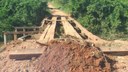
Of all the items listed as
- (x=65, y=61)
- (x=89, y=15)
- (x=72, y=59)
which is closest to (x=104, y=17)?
(x=89, y=15)

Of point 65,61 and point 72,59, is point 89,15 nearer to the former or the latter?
point 72,59

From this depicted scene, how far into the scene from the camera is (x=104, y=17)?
18.4 meters

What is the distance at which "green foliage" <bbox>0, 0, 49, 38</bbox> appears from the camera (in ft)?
57.1

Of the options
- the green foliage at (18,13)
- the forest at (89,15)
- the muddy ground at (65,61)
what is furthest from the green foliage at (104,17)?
the muddy ground at (65,61)

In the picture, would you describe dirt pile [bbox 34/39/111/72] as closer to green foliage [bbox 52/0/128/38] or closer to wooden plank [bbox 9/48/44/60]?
wooden plank [bbox 9/48/44/60]

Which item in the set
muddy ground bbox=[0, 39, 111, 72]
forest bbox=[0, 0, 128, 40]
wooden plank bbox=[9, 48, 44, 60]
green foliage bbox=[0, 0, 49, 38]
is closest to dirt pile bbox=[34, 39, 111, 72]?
muddy ground bbox=[0, 39, 111, 72]

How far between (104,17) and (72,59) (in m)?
10.1

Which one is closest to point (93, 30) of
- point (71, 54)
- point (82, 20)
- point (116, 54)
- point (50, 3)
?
point (82, 20)

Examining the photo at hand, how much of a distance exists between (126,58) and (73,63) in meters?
1.98

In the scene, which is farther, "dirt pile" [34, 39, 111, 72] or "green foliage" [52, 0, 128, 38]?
"green foliage" [52, 0, 128, 38]

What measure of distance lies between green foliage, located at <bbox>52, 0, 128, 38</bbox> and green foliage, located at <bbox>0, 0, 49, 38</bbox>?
2629mm

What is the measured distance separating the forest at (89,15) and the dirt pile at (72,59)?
792 cm

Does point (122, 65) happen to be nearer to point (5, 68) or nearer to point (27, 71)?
point (27, 71)

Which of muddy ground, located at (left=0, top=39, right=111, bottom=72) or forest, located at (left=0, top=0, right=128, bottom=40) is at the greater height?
muddy ground, located at (left=0, top=39, right=111, bottom=72)
